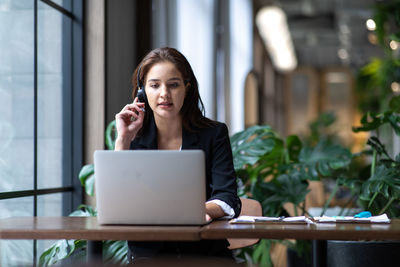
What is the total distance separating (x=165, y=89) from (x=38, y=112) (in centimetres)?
122

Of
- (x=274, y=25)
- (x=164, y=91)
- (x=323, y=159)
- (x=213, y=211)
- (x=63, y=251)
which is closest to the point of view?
(x=213, y=211)

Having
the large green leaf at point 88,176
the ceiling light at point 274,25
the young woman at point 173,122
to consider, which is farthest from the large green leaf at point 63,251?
the ceiling light at point 274,25

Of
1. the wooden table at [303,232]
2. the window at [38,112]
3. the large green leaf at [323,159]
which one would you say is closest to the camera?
the wooden table at [303,232]

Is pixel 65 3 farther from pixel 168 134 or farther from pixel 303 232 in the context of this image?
pixel 303 232

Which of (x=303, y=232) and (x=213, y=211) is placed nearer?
(x=303, y=232)

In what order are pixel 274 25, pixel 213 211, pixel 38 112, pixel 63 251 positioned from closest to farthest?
pixel 213 211 < pixel 63 251 < pixel 38 112 < pixel 274 25

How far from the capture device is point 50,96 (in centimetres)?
345

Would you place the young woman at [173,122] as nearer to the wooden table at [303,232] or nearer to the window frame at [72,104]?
the wooden table at [303,232]

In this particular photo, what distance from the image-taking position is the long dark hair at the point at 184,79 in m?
2.40

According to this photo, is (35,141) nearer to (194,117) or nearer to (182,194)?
(194,117)

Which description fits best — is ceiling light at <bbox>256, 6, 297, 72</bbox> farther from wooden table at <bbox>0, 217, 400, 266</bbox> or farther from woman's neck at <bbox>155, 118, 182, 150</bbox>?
wooden table at <bbox>0, 217, 400, 266</bbox>

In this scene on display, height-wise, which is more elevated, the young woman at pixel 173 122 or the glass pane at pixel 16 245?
the young woman at pixel 173 122

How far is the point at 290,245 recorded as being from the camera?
4012mm

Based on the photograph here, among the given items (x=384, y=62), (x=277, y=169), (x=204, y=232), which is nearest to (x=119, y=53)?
(x=277, y=169)
